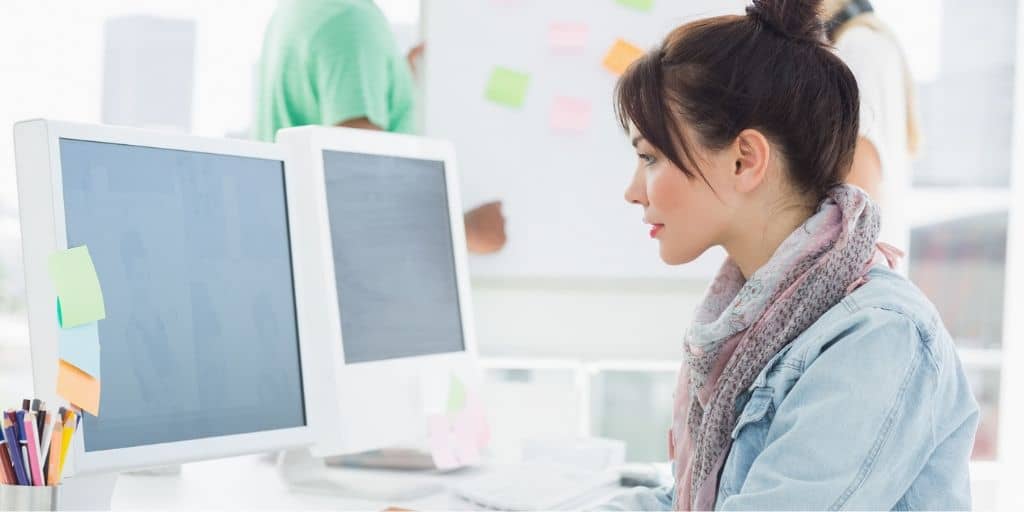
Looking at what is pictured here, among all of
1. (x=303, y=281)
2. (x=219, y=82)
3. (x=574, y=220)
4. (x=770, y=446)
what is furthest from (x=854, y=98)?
(x=219, y=82)

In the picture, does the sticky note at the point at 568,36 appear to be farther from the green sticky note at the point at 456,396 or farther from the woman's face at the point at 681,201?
the woman's face at the point at 681,201

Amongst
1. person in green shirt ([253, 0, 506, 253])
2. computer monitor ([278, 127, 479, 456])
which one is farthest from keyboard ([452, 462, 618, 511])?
person in green shirt ([253, 0, 506, 253])

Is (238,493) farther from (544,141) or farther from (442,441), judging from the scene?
(544,141)

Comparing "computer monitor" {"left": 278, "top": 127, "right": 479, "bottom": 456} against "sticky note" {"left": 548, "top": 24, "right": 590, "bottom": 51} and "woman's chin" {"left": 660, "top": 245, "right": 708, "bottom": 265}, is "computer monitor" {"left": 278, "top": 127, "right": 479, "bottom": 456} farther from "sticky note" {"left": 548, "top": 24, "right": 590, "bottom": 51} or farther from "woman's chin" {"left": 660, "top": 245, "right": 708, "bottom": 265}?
"sticky note" {"left": 548, "top": 24, "right": 590, "bottom": 51}

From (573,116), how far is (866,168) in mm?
970

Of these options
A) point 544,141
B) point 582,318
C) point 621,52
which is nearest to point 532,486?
point 582,318

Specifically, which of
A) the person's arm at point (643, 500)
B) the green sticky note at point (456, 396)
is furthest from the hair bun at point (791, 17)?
the green sticky note at point (456, 396)

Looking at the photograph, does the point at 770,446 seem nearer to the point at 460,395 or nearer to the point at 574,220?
the point at 460,395

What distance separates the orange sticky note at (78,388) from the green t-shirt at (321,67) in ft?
3.26

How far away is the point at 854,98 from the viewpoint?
1.00 metres

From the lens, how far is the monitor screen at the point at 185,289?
861 mm

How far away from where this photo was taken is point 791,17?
3.19 ft

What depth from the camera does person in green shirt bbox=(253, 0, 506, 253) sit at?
177 cm

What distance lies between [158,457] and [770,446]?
1.71 ft
